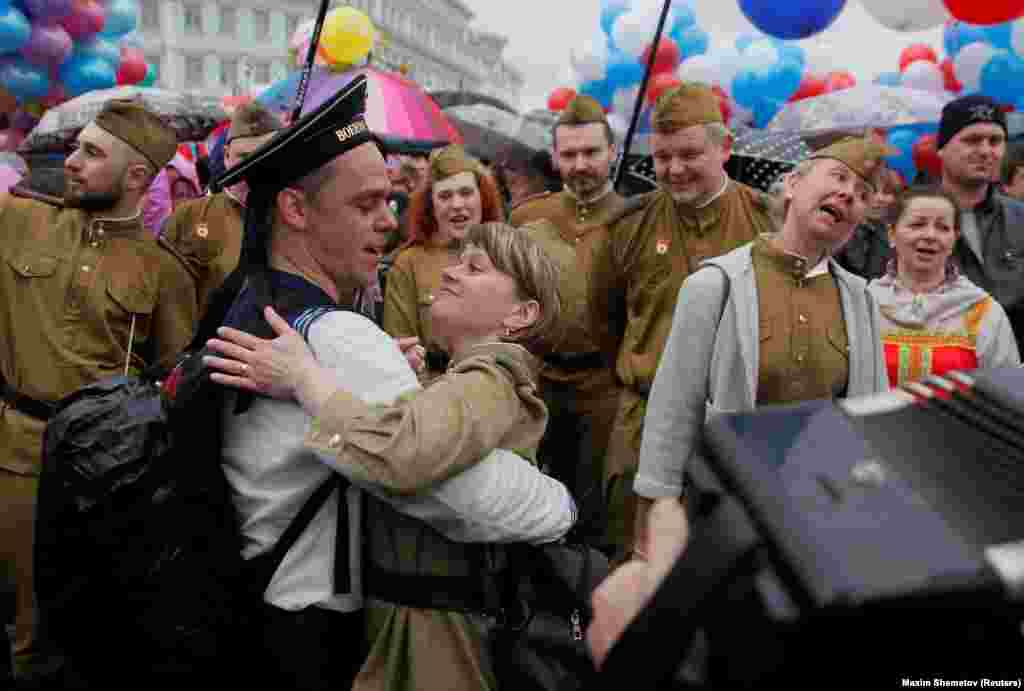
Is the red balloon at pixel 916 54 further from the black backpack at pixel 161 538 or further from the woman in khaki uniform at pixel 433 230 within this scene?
the black backpack at pixel 161 538

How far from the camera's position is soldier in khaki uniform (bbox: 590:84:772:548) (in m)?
4.29

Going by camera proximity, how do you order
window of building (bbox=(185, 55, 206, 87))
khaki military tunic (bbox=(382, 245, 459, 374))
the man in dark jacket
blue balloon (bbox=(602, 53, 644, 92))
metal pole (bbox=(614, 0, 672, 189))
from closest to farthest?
the man in dark jacket → khaki military tunic (bbox=(382, 245, 459, 374)) → metal pole (bbox=(614, 0, 672, 189)) → blue balloon (bbox=(602, 53, 644, 92)) → window of building (bbox=(185, 55, 206, 87))

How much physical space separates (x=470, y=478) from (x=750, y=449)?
88 cm

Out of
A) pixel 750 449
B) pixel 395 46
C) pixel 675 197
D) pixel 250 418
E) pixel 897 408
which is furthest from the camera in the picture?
pixel 395 46

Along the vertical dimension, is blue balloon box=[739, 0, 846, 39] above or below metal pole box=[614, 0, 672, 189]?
above

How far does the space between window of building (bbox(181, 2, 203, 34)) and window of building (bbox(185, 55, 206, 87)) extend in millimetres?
1798

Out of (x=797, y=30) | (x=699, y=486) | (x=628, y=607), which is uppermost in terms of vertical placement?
(x=797, y=30)

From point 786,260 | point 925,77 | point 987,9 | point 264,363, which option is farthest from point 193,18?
point 264,363

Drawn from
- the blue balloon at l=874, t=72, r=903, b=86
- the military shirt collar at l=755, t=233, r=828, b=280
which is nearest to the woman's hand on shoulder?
the military shirt collar at l=755, t=233, r=828, b=280

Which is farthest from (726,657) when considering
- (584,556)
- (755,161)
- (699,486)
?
(755,161)

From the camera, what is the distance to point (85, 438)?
199 cm

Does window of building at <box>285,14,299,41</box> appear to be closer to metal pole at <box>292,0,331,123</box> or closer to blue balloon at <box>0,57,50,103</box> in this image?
blue balloon at <box>0,57,50,103</box>

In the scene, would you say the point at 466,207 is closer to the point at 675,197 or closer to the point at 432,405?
the point at 675,197

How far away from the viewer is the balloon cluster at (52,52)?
8.47 metres
